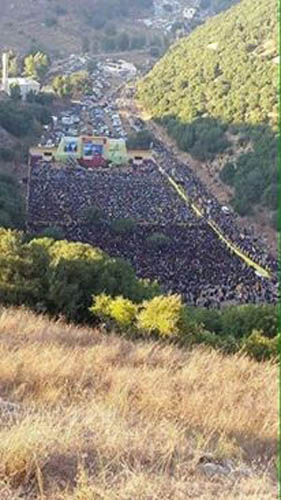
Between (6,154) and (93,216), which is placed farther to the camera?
(6,154)

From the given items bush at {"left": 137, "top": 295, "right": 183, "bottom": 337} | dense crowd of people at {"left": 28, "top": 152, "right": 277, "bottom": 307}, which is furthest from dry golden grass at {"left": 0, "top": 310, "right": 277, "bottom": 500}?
dense crowd of people at {"left": 28, "top": 152, "right": 277, "bottom": 307}

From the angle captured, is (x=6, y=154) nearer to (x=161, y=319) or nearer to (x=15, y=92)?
(x=15, y=92)

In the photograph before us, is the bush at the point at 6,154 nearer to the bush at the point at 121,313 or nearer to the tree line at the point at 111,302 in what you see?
the tree line at the point at 111,302

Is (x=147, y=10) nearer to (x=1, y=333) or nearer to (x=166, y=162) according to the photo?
(x=166, y=162)

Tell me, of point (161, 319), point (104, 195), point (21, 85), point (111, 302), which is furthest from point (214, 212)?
point (21, 85)

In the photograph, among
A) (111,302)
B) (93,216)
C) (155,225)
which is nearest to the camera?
(111,302)

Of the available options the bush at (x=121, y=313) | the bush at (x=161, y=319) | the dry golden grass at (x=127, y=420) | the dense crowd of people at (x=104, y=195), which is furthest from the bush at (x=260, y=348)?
the dense crowd of people at (x=104, y=195)

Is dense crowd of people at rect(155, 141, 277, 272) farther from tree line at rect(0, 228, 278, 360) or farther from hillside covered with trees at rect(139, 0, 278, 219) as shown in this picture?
tree line at rect(0, 228, 278, 360)

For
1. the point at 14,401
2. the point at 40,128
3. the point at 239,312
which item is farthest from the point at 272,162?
the point at 14,401
